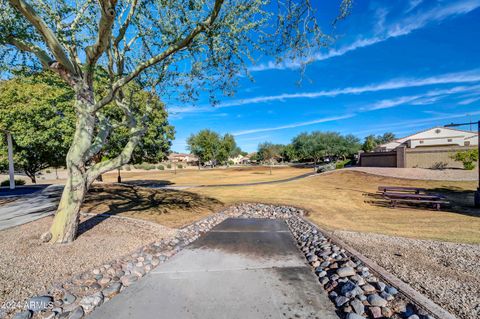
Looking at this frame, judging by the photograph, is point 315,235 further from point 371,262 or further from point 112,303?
point 112,303

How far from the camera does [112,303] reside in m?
3.29

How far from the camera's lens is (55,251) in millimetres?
4613

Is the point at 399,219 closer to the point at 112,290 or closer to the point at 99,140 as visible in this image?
the point at 112,290

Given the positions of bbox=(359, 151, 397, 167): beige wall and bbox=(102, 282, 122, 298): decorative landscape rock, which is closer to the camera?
bbox=(102, 282, 122, 298): decorative landscape rock

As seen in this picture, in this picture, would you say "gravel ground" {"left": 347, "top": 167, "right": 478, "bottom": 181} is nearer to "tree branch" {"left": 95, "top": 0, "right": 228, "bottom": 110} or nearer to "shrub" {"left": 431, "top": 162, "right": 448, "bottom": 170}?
"shrub" {"left": 431, "top": 162, "right": 448, "bottom": 170}

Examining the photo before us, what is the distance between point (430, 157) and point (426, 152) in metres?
0.68

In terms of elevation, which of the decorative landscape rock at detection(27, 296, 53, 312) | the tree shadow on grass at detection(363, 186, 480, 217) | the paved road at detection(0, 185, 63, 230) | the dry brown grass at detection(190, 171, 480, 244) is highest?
the paved road at detection(0, 185, 63, 230)


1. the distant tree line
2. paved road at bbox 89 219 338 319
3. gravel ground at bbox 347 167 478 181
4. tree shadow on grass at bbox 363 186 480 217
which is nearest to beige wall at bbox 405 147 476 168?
gravel ground at bbox 347 167 478 181

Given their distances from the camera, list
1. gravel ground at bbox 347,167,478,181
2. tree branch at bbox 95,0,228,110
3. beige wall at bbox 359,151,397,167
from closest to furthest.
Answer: tree branch at bbox 95,0,228,110 < gravel ground at bbox 347,167,478,181 < beige wall at bbox 359,151,397,167

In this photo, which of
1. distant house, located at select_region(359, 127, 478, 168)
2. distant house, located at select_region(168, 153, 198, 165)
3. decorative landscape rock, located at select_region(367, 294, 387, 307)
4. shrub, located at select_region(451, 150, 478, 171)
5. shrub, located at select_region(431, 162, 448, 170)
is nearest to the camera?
decorative landscape rock, located at select_region(367, 294, 387, 307)

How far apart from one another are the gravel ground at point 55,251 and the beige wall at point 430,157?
29.2 meters

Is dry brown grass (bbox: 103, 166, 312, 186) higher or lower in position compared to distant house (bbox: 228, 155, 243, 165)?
lower

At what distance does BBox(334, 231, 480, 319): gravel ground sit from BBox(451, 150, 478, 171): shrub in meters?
22.0

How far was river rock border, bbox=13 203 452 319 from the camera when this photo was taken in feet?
9.81
